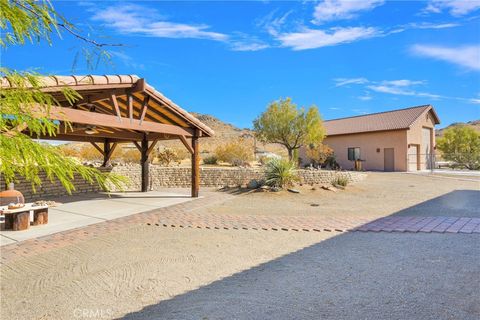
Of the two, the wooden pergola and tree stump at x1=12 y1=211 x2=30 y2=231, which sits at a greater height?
the wooden pergola

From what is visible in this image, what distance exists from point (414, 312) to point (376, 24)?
458 inches

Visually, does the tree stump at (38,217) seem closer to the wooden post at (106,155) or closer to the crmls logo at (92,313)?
the crmls logo at (92,313)

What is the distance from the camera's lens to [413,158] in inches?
1151

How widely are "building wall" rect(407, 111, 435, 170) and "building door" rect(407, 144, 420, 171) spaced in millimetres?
159

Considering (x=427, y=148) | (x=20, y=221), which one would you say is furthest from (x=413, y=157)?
(x=20, y=221)

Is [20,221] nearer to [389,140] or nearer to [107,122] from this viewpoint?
[107,122]

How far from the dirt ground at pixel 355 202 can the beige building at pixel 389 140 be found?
14.3 m

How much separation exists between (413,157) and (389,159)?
2.11 meters

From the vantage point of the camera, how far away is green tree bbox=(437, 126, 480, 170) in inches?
1206

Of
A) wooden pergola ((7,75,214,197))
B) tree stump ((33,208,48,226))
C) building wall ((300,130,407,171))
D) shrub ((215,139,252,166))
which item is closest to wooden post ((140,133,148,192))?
wooden pergola ((7,75,214,197))

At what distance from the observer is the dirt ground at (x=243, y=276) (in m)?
3.54

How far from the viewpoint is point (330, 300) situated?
12.1ft

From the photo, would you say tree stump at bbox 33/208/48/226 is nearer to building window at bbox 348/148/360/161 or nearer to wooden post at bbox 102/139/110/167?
wooden post at bbox 102/139/110/167

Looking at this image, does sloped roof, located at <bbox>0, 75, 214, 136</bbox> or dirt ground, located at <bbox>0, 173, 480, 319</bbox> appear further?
sloped roof, located at <bbox>0, 75, 214, 136</bbox>
